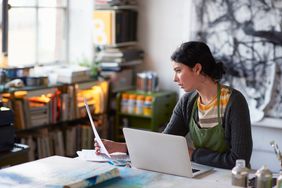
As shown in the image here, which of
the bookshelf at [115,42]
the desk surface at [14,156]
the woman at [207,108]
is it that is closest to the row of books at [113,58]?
the bookshelf at [115,42]

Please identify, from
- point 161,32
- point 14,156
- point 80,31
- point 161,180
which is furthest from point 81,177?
point 161,32

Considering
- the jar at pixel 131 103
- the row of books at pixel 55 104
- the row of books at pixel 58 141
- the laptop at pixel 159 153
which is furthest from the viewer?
the jar at pixel 131 103

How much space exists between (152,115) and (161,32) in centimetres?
92

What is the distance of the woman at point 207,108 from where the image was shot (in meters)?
2.81

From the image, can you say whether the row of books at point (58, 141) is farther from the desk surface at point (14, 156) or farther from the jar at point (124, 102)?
the desk surface at point (14, 156)

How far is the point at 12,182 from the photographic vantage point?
2285 mm

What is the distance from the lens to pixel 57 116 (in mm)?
5027

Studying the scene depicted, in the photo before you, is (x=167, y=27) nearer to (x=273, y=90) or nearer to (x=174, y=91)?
(x=174, y=91)

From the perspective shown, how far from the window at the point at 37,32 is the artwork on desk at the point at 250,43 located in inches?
55.1

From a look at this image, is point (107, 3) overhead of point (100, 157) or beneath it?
overhead

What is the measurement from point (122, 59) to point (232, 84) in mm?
1161

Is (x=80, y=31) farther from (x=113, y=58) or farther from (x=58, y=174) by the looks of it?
(x=58, y=174)

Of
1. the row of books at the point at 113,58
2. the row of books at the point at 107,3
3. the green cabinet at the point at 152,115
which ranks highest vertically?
the row of books at the point at 107,3

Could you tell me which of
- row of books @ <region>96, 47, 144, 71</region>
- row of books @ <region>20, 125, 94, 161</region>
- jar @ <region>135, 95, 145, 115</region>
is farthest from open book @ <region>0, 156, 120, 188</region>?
row of books @ <region>96, 47, 144, 71</region>
